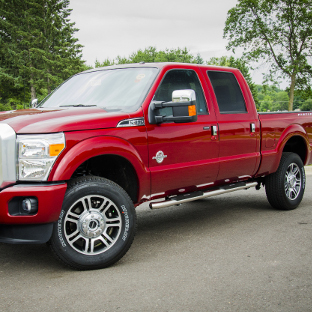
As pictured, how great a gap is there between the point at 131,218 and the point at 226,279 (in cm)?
103

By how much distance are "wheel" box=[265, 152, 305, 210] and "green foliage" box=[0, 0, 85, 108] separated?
36.3 m

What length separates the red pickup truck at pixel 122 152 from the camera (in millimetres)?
3668

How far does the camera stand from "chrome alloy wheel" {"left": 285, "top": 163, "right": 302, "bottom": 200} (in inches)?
251

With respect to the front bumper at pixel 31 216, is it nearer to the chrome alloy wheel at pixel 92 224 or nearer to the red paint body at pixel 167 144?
the red paint body at pixel 167 144

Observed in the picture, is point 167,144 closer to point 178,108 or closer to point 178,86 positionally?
point 178,108

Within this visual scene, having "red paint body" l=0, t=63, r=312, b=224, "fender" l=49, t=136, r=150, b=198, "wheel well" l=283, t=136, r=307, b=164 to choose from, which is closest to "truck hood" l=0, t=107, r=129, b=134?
"red paint body" l=0, t=63, r=312, b=224

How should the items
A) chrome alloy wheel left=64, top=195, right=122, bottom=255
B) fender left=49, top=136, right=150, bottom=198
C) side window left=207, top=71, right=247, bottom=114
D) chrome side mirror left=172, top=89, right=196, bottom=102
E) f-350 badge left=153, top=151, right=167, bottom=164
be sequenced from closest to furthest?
1. fender left=49, top=136, right=150, bottom=198
2. chrome alloy wheel left=64, top=195, right=122, bottom=255
3. chrome side mirror left=172, top=89, right=196, bottom=102
4. f-350 badge left=153, top=151, right=167, bottom=164
5. side window left=207, top=71, right=247, bottom=114

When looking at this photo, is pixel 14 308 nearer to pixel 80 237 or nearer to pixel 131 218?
pixel 80 237

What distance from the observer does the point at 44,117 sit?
395 cm

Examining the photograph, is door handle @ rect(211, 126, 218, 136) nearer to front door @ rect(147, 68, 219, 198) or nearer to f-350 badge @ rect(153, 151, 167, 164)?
front door @ rect(147, 68, 219, 198)

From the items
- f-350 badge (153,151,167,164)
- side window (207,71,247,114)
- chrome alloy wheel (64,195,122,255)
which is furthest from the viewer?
side window (207,71,247,114)

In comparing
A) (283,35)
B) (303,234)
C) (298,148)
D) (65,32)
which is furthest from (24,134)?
(65,32)

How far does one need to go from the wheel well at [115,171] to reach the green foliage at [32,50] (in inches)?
1474

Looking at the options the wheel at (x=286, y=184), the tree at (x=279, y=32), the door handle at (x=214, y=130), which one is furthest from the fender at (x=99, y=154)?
the tree at (x=279, y=32)
